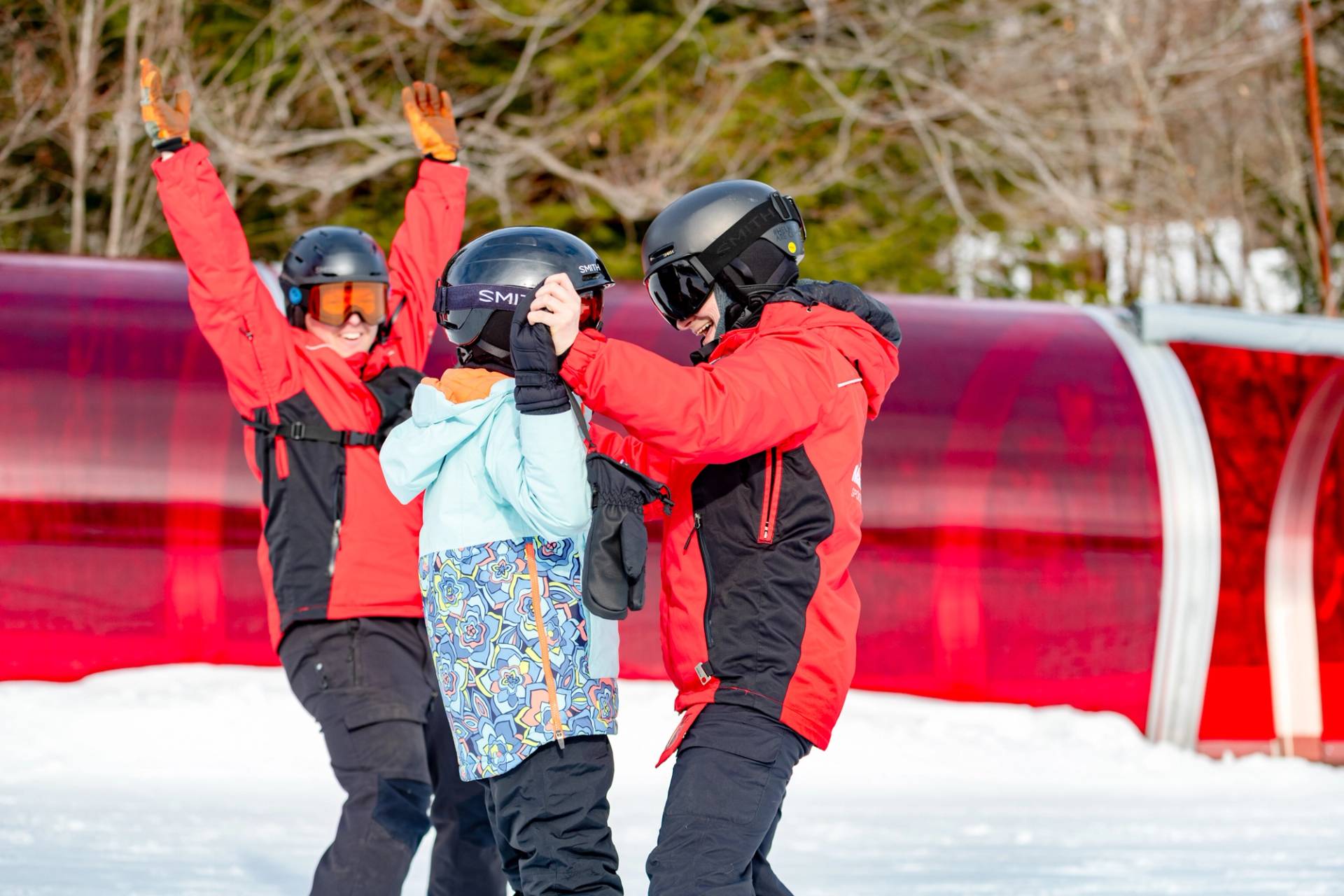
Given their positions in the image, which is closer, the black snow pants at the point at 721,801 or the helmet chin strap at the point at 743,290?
the black snow pants at the point at 721,801

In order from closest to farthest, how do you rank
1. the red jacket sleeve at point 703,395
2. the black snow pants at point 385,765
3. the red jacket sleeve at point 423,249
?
the red jacket sleeve at point 703,395 → the black snow pants at point 385,765 → the red jacket sleeve at point 423,249

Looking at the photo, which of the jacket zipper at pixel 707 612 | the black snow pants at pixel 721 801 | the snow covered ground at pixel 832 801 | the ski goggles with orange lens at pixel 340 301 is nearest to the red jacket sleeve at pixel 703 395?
the jacket zipper at pixel 707 612

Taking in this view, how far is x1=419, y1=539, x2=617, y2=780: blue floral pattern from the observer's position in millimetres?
2598

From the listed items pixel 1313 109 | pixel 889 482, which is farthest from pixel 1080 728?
pixel 1313 109

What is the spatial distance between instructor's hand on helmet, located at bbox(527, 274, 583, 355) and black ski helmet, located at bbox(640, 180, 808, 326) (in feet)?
1.54

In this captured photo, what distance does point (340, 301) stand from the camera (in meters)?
3.80

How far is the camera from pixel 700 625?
8.77ft

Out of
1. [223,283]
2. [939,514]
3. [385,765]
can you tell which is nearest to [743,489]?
[385,765]

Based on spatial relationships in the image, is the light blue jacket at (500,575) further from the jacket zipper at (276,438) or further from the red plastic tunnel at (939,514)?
the red plastic tunnel at (939,514)

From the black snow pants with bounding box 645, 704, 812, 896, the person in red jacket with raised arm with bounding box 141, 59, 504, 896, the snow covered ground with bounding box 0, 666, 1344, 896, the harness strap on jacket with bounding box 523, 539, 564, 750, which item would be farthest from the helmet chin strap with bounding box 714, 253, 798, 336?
the snow covered ground with bounding box 0, 666, 1344, 896

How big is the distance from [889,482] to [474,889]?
3.66 m

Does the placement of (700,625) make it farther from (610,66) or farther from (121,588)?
(610,66)

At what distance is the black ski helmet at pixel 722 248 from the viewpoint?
2.83m

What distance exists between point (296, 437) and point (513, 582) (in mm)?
1085
